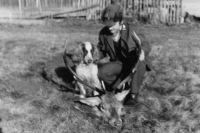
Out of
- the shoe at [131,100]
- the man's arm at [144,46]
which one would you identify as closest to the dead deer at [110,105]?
the shoe at [131,100]

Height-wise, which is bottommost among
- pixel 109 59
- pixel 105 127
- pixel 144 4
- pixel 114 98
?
pixel 105 127

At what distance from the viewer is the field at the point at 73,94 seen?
6.52 m

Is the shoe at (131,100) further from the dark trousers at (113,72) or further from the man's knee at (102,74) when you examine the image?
the man's knee at (102,74)

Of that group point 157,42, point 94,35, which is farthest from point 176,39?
point 94,35

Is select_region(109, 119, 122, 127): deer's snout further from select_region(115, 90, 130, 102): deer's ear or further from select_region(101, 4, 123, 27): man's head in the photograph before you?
select_region(101, 4, 123, 27): man's head

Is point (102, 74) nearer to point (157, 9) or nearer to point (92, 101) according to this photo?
point (92, 101)

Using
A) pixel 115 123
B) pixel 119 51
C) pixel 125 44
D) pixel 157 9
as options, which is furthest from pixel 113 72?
pixel 157 9

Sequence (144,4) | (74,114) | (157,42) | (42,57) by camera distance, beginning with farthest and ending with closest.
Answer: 1. (144,4)
2. (157,42)
3. (42,57)
4. (74,114)

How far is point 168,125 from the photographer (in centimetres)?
645

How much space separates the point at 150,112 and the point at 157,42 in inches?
215

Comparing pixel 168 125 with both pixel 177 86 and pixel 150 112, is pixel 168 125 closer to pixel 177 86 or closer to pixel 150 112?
pixel 150 112

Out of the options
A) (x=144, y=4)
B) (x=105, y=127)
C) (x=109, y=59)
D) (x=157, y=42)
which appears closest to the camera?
(x=105, y=127)

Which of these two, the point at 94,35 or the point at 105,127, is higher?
the point at 94,35

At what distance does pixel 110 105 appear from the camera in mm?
6430
